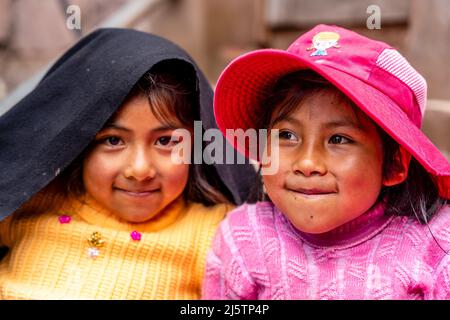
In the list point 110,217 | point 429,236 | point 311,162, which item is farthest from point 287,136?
point 110,217

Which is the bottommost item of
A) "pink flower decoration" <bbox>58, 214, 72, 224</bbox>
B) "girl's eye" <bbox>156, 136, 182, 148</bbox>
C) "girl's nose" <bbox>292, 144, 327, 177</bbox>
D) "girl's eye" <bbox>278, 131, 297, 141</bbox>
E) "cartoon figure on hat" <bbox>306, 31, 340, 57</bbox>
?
"pink flower decoration" <bbox>58, 214, 72, 224</bbox>

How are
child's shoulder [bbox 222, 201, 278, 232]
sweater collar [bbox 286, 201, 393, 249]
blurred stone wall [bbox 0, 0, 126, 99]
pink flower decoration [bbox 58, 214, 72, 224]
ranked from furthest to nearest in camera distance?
1. blurred stone wall [bbox 0, 0, 126, 99]
2. pink flower decoration [bbox 58, 214, 72, 224]
3. child's shoulder [bbox 222, 201, 278, 232]
4. sweater collar [bbox 286, 201, 393, 249]

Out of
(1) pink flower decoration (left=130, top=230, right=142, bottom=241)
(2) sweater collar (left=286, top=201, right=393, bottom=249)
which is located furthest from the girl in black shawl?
(2) sweater collar (left=286, top=201, right=393, bottom=249)

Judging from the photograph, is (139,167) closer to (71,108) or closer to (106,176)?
(106,176)

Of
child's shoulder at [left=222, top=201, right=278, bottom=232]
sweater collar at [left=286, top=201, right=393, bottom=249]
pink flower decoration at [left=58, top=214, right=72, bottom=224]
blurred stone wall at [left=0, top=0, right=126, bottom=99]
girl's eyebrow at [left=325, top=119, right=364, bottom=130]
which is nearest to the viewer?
girl's eyebrow at [left=325, top=119, right=364, bottom=130]

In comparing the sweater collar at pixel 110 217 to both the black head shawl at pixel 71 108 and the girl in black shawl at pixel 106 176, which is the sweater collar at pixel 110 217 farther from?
the black head shawl at pixel 71 108

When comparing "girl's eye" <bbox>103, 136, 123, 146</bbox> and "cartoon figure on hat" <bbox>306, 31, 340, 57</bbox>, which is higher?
"cartoon figure on hat" <bbox>306, 31, 340, 57</bbox>

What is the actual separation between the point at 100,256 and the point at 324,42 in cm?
95

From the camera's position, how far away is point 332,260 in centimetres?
166

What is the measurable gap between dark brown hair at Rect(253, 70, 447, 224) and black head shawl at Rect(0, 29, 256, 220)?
395mm

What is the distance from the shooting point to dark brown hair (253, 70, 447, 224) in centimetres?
162

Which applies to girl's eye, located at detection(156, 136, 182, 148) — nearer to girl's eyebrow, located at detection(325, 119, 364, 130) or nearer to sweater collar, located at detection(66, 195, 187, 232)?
sweater collar, located at detection(66, 195, 187, 232)

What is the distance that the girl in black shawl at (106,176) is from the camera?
6.37ft

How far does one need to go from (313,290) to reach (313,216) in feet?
0.66
